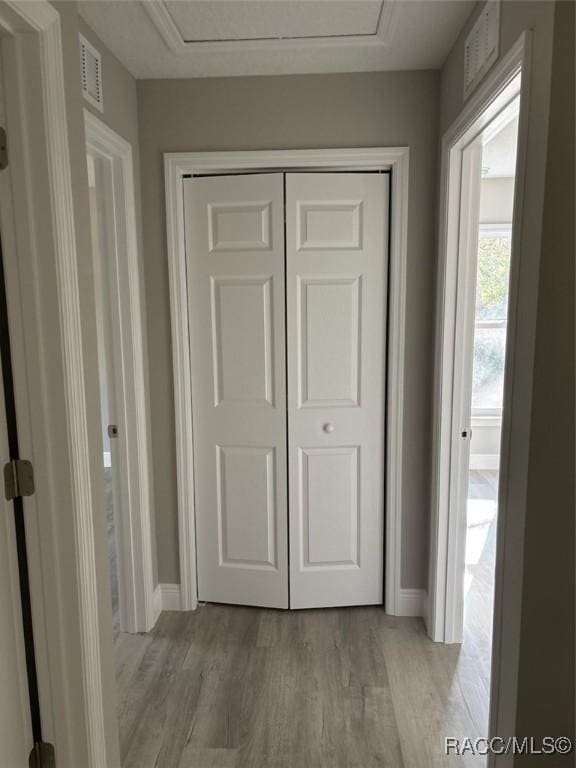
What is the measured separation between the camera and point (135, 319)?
2.38 metres

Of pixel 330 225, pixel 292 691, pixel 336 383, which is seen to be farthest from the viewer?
pixel 336 383

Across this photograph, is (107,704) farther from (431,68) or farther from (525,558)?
(431,68)

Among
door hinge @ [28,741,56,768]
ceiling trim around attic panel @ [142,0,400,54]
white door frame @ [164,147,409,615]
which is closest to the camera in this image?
door hinge @ [28,741,56,768]

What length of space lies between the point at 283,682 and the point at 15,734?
108 cm

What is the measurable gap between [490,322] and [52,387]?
4573 millimetres

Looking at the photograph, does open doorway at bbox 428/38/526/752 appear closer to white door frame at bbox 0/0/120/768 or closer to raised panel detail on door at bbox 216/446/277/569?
raised panel detail on door at bbox 216/446/277/569

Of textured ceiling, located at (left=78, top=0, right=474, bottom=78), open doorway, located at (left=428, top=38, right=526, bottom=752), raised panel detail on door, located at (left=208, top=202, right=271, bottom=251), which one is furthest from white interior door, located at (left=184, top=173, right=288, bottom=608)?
open doorway, located at (left=428, top=38, right=526, bottom=752)

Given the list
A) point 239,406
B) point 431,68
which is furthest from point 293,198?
point 239,406

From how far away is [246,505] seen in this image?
2.65 meters

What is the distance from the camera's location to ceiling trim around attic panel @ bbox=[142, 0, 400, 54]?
1.79 metres

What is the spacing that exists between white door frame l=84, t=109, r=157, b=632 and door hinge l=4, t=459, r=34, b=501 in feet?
3.35

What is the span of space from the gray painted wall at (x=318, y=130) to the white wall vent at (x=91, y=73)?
1.33 feet

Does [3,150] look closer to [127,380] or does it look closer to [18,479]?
[18,479]

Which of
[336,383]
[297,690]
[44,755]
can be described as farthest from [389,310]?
[44,755]
